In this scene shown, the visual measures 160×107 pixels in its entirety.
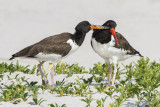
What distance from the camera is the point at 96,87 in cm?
726

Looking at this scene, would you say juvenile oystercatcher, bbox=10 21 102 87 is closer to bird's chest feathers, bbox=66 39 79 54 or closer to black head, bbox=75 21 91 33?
bird's chest feathers, bbox=66 39 79 54

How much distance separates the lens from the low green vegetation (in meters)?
6.30

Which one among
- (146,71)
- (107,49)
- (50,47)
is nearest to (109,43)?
(107,49)

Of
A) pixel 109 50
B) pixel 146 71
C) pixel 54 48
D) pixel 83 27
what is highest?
pixel 83 27

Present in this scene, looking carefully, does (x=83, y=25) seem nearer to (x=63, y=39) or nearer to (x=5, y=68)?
(x=63, y=39)

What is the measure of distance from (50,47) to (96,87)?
5.75 ft

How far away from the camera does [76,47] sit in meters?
8.34

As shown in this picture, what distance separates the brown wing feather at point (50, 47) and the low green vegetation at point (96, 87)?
75 centimetres

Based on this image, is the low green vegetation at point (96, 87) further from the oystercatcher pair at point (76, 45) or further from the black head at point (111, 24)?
the black head at point (111, 24)

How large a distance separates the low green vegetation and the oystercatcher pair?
2.30 ft

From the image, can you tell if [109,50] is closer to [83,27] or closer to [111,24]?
[111,24]

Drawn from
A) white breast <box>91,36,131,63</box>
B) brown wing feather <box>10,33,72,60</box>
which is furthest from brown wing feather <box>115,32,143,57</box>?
brown wing feather <box>10,33,72,60</box>

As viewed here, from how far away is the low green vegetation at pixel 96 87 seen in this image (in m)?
6.30

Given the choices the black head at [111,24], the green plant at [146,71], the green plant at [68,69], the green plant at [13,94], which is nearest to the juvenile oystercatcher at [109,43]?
the black head at [111,24]
